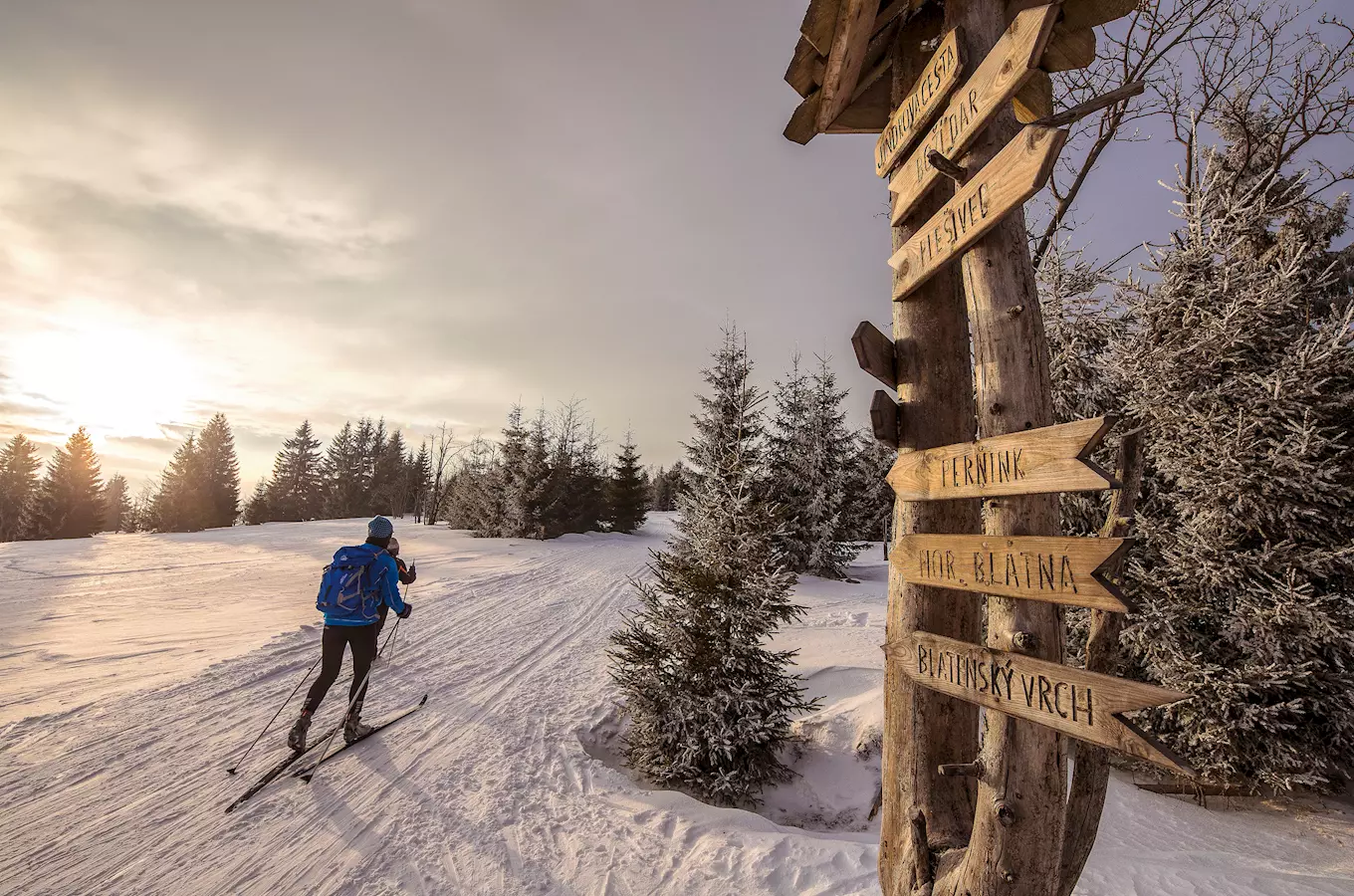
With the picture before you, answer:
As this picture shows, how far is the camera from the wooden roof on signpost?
291 centimetres

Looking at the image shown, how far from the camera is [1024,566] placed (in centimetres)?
202

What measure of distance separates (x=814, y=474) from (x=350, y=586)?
15304 millimetres

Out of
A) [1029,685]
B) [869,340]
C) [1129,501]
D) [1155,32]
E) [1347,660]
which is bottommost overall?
[1347,660]

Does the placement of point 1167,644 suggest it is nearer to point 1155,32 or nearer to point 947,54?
point 947,54

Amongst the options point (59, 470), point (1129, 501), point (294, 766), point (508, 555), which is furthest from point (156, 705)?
point (59, 470)

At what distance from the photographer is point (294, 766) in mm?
4945

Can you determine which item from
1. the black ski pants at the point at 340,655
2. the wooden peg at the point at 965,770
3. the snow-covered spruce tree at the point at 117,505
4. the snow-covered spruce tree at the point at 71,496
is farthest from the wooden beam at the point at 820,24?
the snow-covered spruce tree at the point at 117,505

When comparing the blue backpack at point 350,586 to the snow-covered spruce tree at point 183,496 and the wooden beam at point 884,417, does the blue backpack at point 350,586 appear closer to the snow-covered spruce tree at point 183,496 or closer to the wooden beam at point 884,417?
the wooden beam at point 884,417

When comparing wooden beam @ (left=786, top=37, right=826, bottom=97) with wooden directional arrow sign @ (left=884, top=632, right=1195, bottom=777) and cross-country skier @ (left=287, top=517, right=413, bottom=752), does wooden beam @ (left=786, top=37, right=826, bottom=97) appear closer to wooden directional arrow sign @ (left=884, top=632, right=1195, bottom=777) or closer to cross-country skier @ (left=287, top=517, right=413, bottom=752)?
wooden directional arrow sign @ (left=884, top=632, right=1195, bottom=777)

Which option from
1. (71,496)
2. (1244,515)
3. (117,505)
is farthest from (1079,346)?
(117,505)

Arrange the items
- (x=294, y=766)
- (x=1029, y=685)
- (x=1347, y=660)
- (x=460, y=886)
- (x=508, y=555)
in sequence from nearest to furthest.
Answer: (x=1029, y=685), (x=460, y=886), (x=294, y=766), (x=1347, y=660), (x=508, y=555)

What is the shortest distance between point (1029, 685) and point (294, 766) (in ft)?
19.8

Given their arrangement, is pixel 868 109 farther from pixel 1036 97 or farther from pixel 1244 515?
pixel 1244 515

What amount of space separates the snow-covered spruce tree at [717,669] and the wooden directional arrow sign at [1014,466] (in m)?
3.24
